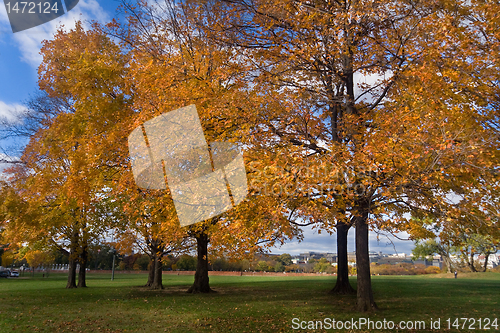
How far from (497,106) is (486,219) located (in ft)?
10.6

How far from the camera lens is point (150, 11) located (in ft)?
45.7

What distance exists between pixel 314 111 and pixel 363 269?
5.62 metres

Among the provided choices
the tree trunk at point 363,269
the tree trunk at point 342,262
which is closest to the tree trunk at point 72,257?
the tree trunk at point 342,262

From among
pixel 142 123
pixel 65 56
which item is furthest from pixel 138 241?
pixel 142 123

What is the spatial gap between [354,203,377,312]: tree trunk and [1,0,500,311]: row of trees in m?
0.04

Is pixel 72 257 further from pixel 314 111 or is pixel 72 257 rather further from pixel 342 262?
pixel 314 111

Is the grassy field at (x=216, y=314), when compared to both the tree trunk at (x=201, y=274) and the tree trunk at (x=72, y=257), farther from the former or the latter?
the tree trunk at (x=72, y=257)

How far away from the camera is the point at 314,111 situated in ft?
39.5

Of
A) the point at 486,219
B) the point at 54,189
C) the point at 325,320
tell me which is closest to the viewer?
the point at 486,219

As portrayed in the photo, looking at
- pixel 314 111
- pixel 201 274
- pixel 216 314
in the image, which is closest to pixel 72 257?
pixel 201 274

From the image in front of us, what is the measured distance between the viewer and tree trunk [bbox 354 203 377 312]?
34.9ft

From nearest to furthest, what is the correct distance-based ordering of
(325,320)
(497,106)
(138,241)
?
(497,106)
(325,320)
(138,241)

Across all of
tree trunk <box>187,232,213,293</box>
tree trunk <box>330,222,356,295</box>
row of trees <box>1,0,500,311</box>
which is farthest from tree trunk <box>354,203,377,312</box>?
tree trunk <box>187,232,213,293</box>

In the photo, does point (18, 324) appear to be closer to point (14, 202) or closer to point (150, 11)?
point (14, 202)
